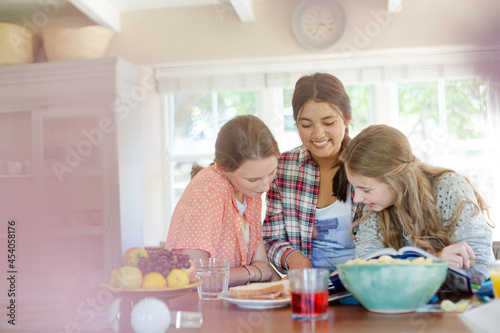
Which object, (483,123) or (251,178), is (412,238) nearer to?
(251,178)

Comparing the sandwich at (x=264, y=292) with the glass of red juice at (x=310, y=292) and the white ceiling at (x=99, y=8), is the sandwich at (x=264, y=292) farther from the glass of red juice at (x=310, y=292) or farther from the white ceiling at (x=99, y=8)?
the white ceiling at (x=99, y=8)

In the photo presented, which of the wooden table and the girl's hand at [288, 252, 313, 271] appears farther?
the girl's hand at [288, 252, 313, 271]

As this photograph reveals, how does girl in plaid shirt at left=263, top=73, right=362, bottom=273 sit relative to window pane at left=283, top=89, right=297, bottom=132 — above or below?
below

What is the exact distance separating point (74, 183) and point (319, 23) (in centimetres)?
240

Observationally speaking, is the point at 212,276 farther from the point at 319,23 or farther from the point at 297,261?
the point at 319,23

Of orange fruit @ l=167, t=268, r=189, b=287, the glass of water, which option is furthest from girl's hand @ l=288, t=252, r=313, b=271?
orange fruit @ l=167, t=268, r=189, b=287

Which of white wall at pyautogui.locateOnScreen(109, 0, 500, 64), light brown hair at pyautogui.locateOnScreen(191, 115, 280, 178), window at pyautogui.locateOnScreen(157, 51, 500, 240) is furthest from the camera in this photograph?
window at pyautogui.locateOnScreen(157, 51, 500, 240)

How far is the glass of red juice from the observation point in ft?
3.67

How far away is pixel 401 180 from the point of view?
1643 millimetres

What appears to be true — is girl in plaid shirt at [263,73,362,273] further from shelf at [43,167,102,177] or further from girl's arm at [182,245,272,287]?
shelf at [43,167,102,177]

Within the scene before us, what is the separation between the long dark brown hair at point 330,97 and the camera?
2.04 metres

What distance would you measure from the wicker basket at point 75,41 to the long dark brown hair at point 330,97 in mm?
2559

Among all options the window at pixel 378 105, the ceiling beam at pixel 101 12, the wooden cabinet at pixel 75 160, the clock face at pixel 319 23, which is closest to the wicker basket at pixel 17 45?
the wooden cabinet at pixel 75 160

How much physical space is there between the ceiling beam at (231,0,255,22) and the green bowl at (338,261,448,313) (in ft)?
10.0
